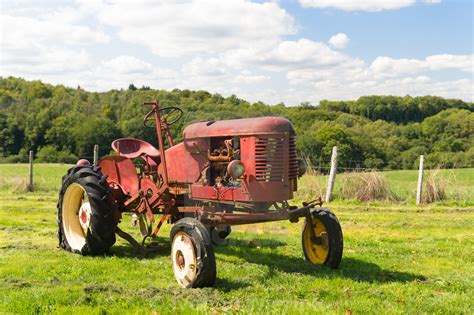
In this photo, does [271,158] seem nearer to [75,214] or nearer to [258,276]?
[258,276]

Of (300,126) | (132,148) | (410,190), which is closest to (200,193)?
(132,148)

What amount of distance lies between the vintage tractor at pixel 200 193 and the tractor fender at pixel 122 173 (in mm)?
15

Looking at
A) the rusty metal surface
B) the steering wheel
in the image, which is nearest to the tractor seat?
the steering wheel

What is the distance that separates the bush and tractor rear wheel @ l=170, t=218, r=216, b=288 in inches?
359

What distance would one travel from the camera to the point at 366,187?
1330cm

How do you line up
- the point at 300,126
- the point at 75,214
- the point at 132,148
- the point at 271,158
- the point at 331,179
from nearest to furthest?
the point at 271,158 → the point at 75,214 → the point at 132,148 → the point at 331,179 → the point at 300,126


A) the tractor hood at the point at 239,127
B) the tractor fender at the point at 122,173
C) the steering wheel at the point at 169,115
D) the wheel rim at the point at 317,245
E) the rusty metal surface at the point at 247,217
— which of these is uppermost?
the steering wheel at the point at 169,115

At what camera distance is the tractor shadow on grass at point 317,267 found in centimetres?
530

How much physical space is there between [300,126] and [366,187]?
743 inches

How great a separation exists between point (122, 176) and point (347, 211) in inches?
253

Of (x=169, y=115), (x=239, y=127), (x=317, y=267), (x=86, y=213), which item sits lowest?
(x=317, y=267)

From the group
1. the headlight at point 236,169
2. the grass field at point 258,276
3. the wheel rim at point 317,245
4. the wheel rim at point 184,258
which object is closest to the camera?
the grass field at point 258,276

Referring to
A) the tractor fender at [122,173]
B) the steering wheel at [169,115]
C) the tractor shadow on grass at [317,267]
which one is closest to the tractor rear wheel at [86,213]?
the tractor fender at [122,173]

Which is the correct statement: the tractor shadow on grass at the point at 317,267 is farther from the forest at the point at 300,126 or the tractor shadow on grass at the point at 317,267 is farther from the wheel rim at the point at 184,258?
the forest at the point at 300,126
